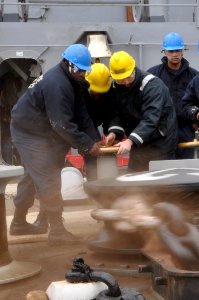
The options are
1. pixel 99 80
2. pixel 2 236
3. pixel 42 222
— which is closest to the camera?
pixel 2 236

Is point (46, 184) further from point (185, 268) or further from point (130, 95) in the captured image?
point (185, 268)

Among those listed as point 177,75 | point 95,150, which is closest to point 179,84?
point 177,75

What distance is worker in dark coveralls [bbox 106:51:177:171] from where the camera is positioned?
201 inches

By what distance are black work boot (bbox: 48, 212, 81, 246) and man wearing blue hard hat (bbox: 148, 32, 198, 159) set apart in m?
1.53

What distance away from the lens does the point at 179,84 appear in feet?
20.0

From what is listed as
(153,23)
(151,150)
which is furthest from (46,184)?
(153,23)

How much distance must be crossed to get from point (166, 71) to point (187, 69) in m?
0.21

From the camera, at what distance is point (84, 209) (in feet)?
22.3

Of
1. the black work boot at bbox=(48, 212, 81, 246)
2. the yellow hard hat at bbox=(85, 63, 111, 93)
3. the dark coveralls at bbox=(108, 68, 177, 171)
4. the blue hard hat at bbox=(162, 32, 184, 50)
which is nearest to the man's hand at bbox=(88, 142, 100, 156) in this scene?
the dark coveralls at bbox=(108, 68, 177, 171)

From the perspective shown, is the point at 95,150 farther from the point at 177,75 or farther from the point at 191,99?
the point at 177,75

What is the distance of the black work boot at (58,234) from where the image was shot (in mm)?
4926

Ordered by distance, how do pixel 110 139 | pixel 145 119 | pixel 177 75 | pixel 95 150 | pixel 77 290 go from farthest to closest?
1. pixel 177 75
2. pixel 110 139
3. pixel 145 119
4. pixel 95 150
5. pixel 77 290

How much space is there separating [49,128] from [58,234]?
83 centimetres

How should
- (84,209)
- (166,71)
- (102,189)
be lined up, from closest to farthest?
(102,189) < (166,71) < (84,209)
